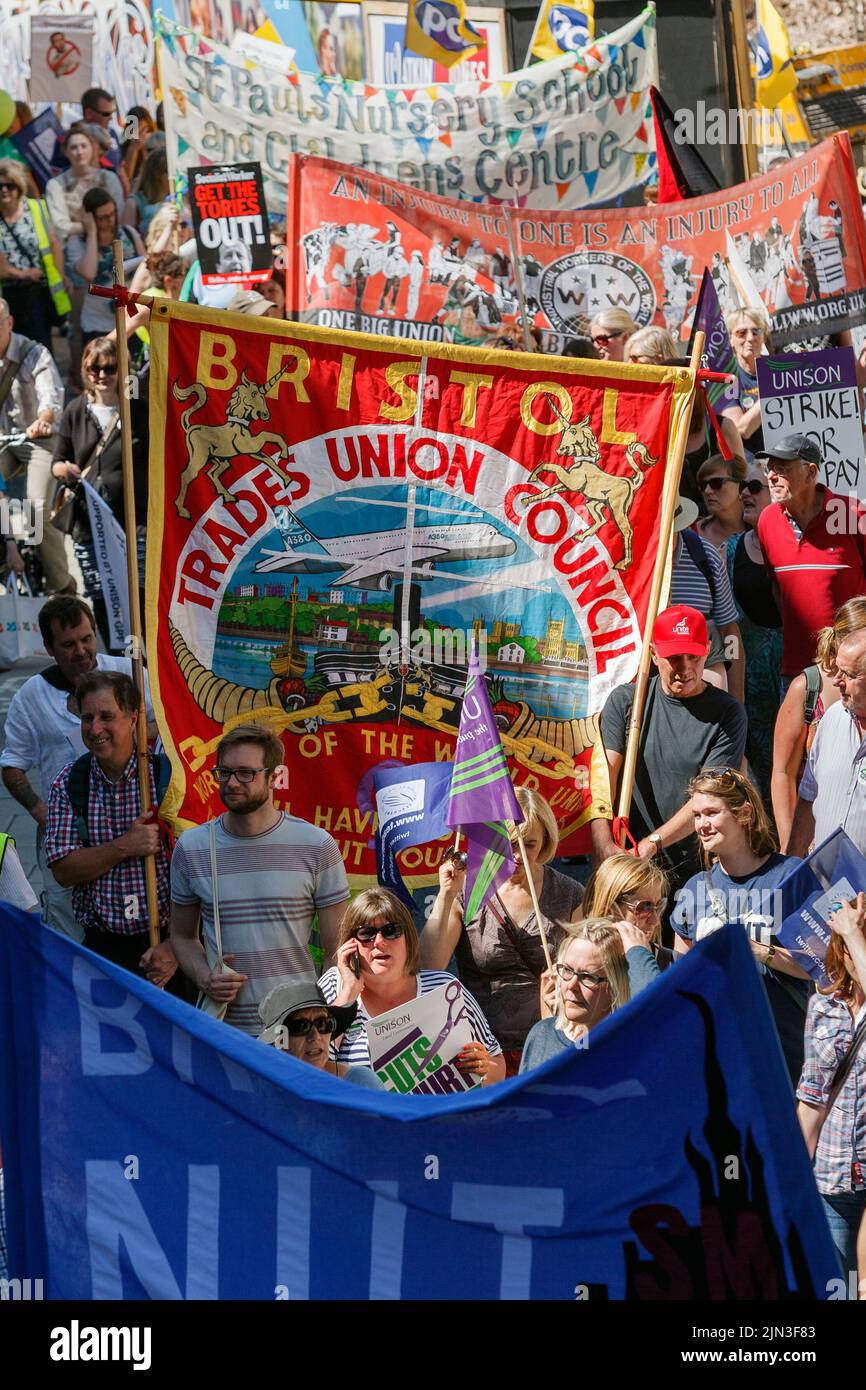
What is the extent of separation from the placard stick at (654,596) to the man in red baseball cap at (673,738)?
0.06 meters

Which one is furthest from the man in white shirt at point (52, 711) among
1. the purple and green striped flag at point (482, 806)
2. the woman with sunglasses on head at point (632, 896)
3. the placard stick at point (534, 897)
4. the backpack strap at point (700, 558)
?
the backpack strap at point (700, 558)

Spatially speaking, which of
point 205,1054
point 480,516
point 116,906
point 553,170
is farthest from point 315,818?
point 553,170

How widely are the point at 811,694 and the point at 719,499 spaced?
1.64 metres

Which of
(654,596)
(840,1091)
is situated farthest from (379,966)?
(654,596)

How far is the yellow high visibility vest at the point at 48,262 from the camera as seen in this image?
13242 millimetres

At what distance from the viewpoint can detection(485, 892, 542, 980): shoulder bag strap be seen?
5922mm

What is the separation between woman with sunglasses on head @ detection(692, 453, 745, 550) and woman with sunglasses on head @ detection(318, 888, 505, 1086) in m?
3.50

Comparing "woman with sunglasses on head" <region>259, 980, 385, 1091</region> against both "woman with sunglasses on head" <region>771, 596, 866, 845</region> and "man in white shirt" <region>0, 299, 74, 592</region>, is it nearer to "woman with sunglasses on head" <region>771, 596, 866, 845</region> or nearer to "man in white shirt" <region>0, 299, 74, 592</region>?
"woman with sunglasses on head" <region>771, 596, 866, 845</region>

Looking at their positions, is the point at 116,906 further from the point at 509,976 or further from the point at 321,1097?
the point at 321,1097

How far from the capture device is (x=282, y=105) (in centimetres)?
1185

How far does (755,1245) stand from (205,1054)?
4.02 feet

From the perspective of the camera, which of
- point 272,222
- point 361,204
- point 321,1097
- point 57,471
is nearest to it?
point 321,1097

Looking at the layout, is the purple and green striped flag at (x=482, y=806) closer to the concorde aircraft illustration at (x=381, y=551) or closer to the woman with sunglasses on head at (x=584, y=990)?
the woman with sunglasses on head at (x=584, y=990)

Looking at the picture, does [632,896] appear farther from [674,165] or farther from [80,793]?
[674,165]
